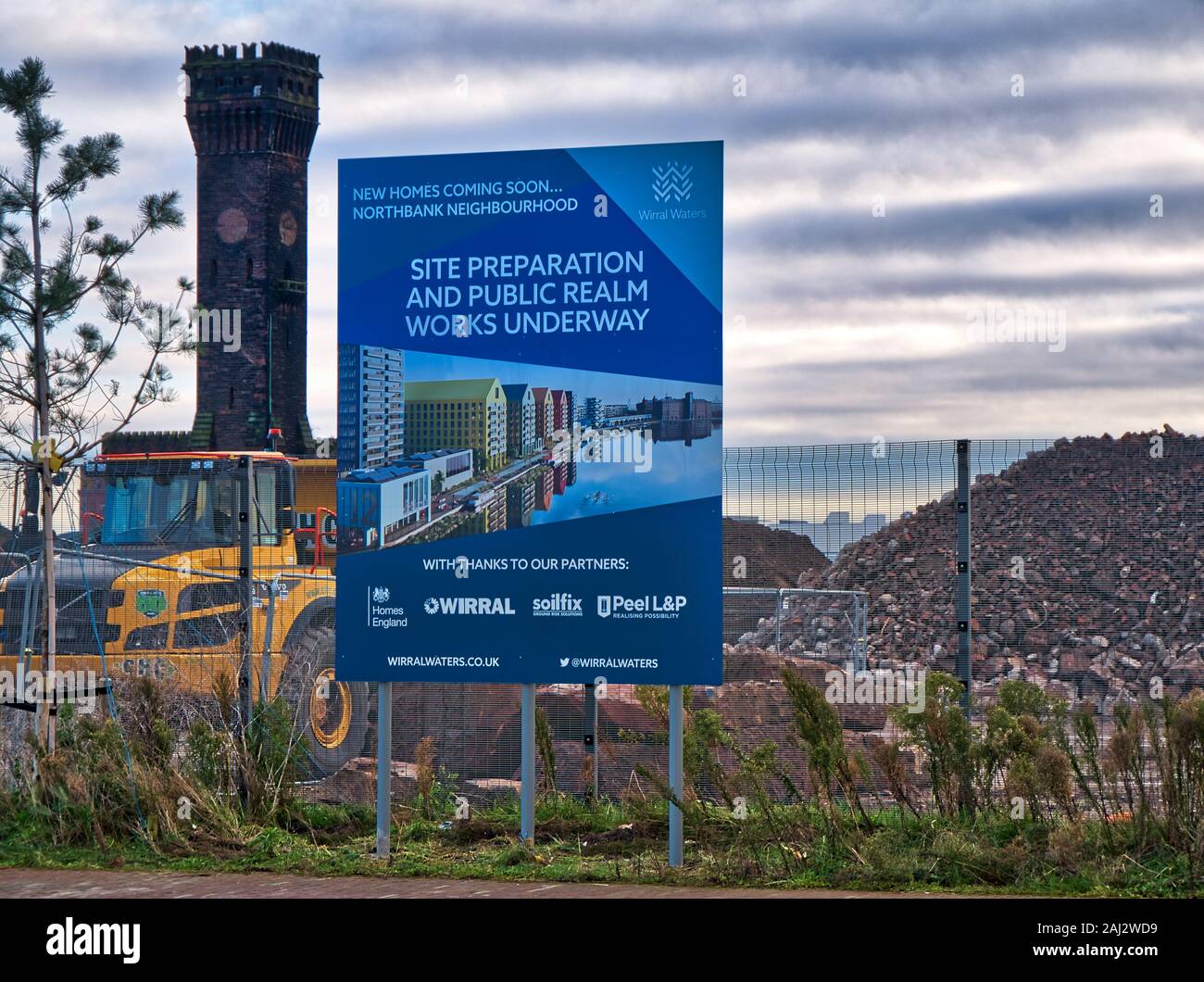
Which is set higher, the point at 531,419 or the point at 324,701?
the point at 531,419

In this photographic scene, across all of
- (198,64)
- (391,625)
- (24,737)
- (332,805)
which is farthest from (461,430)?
(198,64)

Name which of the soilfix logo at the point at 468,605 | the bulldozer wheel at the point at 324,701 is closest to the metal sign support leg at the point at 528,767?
the soilfix logo at the point at 468,605

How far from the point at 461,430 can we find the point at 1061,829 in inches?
165

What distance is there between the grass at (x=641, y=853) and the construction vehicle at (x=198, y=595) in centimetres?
128

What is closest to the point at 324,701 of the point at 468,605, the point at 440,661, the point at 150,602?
the point at 150,602

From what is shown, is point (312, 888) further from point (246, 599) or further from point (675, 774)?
point (246, 599)

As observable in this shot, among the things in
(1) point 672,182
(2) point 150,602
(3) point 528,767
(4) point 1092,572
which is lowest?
(3) point 528,767

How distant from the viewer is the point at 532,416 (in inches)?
367

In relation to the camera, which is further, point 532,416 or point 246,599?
point 246,599

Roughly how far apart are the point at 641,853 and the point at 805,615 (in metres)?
4.12

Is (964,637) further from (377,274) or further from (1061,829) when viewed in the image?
(377,274)

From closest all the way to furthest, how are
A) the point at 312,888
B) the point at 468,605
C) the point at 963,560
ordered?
the point at 312,888, the point at 468,605, the point at 963,560

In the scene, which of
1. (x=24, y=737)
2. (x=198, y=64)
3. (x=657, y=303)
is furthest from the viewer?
(x=198, y=64)

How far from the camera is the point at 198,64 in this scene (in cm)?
6041
